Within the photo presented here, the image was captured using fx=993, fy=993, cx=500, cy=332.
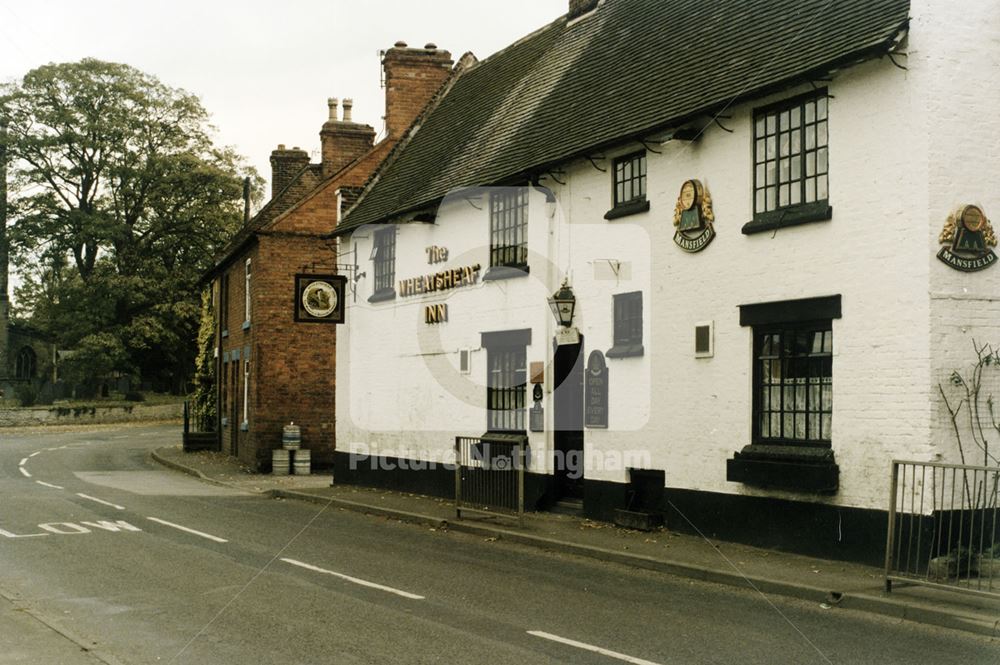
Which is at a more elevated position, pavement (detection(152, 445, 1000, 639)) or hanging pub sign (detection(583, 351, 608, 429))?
hanging pub sign (detection(583, 351, 608, 429))

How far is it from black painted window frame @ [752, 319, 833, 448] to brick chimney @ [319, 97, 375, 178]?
59.0ft

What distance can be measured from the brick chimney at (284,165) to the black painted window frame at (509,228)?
15698mm

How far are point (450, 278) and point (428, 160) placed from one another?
13.8 feet

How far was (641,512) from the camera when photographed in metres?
15.0

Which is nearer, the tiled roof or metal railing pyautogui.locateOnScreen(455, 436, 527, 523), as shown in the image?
the tiled roof

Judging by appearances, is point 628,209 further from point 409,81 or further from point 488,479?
point 409,81

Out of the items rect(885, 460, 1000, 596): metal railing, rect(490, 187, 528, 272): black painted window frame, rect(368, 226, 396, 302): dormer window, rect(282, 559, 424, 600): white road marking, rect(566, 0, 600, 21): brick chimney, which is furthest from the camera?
rect(368, 226, 396, 302): dormer window

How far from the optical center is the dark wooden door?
1692 centimetres

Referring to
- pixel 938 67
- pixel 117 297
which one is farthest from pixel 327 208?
pixel 117 297

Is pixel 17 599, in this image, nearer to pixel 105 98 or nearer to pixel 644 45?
pixel 644 45

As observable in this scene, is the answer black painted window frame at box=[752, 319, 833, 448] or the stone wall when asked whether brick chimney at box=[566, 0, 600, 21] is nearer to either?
black painted window frame at box=[752, 319, 833, 448]

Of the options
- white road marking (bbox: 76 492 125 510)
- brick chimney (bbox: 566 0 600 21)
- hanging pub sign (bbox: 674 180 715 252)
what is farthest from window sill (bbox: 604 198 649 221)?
white road marking (bbox: 76 492 125 510)

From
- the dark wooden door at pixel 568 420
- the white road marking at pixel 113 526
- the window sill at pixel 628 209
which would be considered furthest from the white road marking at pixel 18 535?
the window sill at pixel 628 209

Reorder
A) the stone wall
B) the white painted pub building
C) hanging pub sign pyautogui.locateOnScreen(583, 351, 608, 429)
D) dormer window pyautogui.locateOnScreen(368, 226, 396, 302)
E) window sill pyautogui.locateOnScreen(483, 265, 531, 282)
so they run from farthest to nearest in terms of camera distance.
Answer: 1. the stone wall
2. dormer window pyautogui.locateOnScreen(368, 226, 396, 302)
3. window sill pyautogui.locateOnScreen(483, 265, 531, 282)
4. hanging pub sign pyautogui.locateOnScreen(583, 351, 608, 429)
5. the white painted pub building
